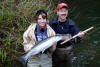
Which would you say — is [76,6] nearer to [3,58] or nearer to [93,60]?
[93,60]

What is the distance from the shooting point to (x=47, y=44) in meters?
4.87

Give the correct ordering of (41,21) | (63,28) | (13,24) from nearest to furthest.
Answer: (41,21)
(63,28)
(13,24)

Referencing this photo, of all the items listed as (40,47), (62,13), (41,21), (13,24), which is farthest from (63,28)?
(13,24)

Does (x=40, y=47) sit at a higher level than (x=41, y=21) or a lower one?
lower

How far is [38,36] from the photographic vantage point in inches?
203

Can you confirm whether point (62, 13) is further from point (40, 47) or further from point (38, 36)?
point (40, 47)

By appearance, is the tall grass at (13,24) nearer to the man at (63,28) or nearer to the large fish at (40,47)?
the man at (63,28)

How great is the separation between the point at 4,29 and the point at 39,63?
2.28 metres

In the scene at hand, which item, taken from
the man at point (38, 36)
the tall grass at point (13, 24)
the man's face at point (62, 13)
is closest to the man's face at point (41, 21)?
the man at point (38, 36)

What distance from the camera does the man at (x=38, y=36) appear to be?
511 cm

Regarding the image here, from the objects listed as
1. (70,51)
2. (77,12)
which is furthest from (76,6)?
(70,51)

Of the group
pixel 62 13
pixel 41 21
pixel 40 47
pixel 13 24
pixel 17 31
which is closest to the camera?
pixel 40 47

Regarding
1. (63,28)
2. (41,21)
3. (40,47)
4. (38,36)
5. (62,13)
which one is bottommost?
(40,47)

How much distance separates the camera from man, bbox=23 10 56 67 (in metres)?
5.11
